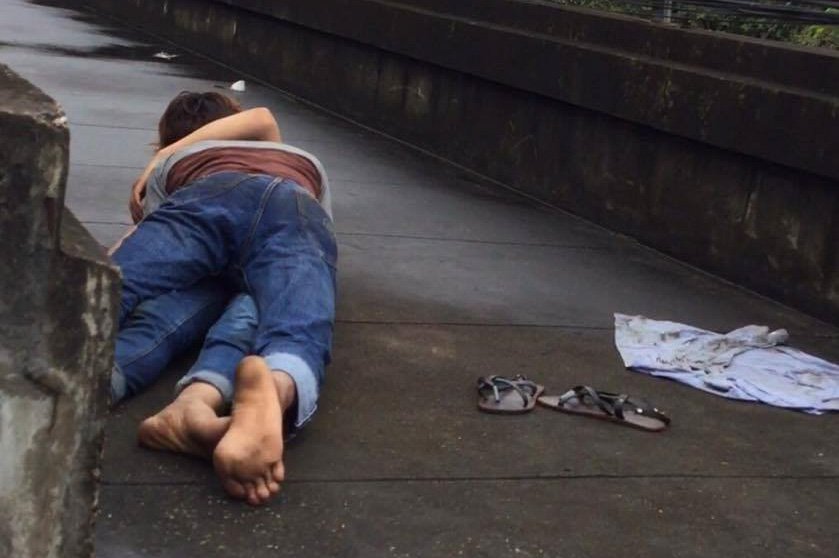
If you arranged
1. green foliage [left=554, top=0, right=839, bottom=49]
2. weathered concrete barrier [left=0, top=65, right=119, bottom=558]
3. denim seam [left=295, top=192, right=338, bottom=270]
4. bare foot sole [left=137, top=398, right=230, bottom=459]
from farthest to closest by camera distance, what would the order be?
green foliage [left=554, top=0, right=839, bottom=49]
denim seam [left=295, top=192, right=338, bottom=270]
bare foot sole [left=137, top=398, right=230, bottom=459]
weathered concrete barrier [left=0, top=65, right=119, bottom=558]

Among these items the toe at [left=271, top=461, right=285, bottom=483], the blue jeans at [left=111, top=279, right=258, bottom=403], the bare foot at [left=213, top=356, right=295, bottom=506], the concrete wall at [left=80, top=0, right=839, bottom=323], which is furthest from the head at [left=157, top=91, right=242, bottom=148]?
the concrete wall at [left=80, top=0, right=839, bottom=323]

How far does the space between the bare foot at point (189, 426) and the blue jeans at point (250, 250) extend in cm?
33

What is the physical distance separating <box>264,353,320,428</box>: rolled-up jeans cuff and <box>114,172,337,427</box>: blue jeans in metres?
0.16

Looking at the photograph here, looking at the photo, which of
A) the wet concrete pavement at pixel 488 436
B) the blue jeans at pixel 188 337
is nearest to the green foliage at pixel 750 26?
the wet concrete pavement at pixel 488 436

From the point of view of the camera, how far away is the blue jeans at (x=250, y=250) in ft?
14.1

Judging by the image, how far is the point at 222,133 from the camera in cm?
512

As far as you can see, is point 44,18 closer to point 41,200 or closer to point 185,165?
point 185,165

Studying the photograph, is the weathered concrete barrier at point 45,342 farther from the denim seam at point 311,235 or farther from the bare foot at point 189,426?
the denim seam at point 311,235

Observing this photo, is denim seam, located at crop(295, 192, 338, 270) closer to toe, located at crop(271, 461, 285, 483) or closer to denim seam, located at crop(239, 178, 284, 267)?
denim seam, located at crop(239, 178, 284, 267)

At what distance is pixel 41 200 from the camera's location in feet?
8.18

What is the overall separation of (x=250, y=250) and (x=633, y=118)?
3105 millimetres

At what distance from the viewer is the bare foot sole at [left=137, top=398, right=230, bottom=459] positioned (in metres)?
3.69

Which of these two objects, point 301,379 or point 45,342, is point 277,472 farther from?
point 45,342

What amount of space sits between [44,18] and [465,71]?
383 inches
